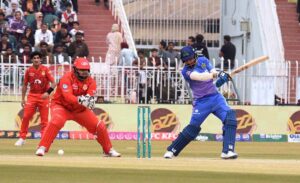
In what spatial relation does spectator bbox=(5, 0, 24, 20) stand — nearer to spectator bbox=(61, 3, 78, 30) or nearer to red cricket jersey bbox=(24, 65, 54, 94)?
spectator bbox=(61, 3, 78, 30)

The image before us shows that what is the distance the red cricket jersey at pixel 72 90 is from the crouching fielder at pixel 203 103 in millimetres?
1722

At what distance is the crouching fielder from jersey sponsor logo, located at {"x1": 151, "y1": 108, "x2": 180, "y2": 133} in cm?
992

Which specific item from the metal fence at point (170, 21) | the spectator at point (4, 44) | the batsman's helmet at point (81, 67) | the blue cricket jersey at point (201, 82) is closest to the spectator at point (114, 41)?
the spectator at point (4, 44)

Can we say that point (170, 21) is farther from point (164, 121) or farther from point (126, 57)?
point (164, 121)

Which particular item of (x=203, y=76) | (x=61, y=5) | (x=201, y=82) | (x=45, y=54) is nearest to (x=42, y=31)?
(x=45, y=54)

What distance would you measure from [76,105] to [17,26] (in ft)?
44.1

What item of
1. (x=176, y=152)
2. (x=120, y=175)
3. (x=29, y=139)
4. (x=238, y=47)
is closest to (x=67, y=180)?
(x=120, y=175)

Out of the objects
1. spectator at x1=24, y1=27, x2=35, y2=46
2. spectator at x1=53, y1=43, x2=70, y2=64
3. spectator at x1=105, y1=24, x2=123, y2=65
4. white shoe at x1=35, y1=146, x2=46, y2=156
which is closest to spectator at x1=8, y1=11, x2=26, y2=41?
spectator at x1=24, y1=27, x2=35, y2=46

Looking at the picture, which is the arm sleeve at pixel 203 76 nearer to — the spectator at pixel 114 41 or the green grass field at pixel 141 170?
the green grass field at pixel 141 170

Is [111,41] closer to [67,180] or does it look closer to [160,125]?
[160,125]

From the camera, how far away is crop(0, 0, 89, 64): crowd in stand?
31.9 metres

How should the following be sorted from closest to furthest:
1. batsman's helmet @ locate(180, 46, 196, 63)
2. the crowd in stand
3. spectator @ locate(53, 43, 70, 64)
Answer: batsman's helmet @ locate(180, 46, 196, 63), spectator @ locate(53, 43, 70, 64), the crowd in stand

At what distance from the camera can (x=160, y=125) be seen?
30.2m

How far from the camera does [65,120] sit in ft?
67.8
